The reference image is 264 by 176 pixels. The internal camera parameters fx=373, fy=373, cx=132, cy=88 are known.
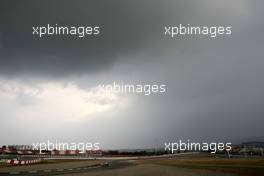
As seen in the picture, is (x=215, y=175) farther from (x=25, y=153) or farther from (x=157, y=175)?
(x=25, y=153)

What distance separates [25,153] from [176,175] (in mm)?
109813

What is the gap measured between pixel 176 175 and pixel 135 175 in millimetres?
3808

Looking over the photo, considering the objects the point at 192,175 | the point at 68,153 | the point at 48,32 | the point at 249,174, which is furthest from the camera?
the point at 68,153

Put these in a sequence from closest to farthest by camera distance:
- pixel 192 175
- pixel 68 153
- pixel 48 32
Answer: pixel 48 32 < pixel 192 175 < pixel 68 153

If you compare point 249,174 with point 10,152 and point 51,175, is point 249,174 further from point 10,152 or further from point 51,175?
point 10,152

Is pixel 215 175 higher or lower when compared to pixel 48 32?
lower

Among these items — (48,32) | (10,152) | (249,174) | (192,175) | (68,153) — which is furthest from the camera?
(68,153)

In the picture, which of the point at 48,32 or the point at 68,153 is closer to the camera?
the point at 48,32

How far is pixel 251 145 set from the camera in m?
142

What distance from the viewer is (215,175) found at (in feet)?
111

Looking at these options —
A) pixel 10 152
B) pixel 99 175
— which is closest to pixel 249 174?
pixel 99 175

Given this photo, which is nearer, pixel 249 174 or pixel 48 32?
pixel 48 32

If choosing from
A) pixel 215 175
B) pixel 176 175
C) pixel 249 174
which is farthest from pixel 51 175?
pixel 249 174

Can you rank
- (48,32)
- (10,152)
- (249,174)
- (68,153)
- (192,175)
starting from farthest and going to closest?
(68,153), (10,152), (249,174), (192,175), (48,32)
